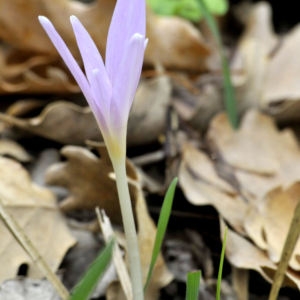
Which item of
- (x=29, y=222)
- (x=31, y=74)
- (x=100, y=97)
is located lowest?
(x=29, y=222)

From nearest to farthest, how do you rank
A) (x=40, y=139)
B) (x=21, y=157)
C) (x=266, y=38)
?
(x=21, y=157), (x=40, y=139), (x=266, y=38)

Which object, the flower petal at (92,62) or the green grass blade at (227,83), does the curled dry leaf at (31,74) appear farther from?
the flower petal at (92,62)

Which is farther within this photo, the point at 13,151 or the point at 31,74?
the point at 31,74

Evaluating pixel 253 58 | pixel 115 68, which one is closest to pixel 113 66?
pixel 115 68

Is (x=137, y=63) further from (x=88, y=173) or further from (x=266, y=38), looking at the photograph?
(x=266, y=38)

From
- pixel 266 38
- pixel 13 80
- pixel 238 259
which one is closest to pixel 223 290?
pixel 238 259

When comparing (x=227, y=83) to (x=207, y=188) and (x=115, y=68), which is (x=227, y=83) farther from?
(x=115, y=68)
